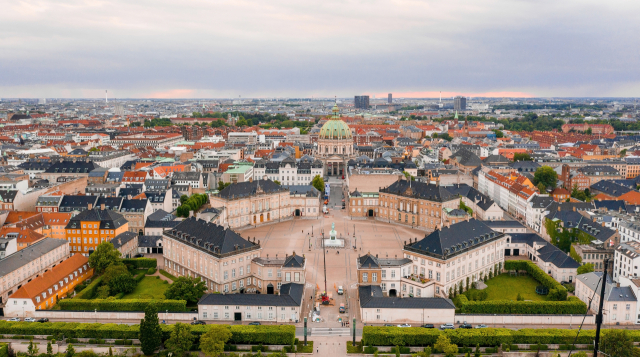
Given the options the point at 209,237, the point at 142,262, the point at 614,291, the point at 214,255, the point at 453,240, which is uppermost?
the point at 209,237

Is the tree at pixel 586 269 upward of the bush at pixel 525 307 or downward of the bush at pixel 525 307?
upward

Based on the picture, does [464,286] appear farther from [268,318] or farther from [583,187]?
[583,187]

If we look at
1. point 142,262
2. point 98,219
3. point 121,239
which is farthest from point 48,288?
point 98,219

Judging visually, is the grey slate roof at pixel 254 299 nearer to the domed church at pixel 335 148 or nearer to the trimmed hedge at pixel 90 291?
the trimmed hedge at pixel 90 291

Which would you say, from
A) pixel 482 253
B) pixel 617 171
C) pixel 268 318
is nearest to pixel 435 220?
pixel 482 253

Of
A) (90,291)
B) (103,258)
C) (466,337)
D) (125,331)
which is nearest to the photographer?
(466,337)

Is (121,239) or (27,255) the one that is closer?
(27,255)

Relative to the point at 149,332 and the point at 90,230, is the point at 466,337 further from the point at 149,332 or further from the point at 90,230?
the point at 90,230

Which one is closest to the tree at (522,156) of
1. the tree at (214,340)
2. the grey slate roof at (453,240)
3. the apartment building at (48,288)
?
the grey slate roof at (453,240)
